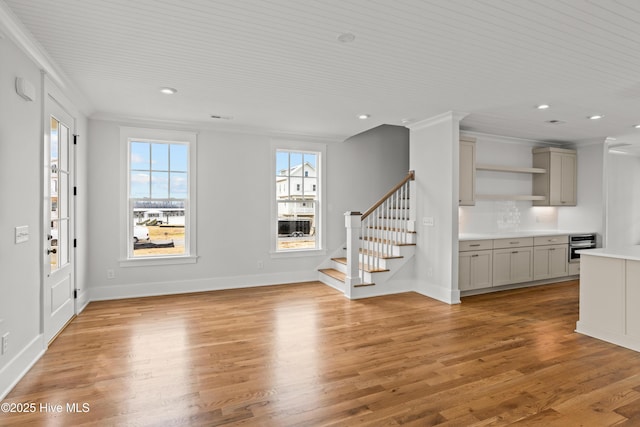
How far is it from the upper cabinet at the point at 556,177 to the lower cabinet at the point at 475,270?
2.18m

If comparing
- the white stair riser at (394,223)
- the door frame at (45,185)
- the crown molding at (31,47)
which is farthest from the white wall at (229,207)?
the crown molding at (31,47)

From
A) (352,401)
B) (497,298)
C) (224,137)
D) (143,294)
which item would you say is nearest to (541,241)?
(497,298)

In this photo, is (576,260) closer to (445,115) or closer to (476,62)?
(445,115)

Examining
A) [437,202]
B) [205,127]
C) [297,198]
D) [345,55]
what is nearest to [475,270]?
[437,202]

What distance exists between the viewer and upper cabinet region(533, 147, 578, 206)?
649 centimetres

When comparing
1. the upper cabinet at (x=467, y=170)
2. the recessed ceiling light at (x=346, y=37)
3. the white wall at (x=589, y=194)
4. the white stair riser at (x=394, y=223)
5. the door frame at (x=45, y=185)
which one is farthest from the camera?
the white wall at (x=589, y=194)

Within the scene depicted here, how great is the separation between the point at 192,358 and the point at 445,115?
4181 mm

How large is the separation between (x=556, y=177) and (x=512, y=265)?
2173mm

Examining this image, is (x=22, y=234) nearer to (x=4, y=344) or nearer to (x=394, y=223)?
(x=4, y=344)

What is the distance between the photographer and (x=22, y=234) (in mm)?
2773

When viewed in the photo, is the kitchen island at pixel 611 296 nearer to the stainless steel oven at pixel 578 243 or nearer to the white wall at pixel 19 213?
the stainless steel oven at pixel 578 243

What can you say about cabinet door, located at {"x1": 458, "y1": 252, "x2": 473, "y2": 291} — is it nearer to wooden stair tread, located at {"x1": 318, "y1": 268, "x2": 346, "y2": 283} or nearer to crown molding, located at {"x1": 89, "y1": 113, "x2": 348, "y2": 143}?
wooden stair tread, located at {"x1": 318, "y1": 268, "x2": 346, "y2": 283}

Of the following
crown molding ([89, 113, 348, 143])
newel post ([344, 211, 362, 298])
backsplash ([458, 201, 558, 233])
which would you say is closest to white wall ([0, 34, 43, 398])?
crown molding ([89, 113, 348, 143])

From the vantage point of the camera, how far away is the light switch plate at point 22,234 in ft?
8.88
